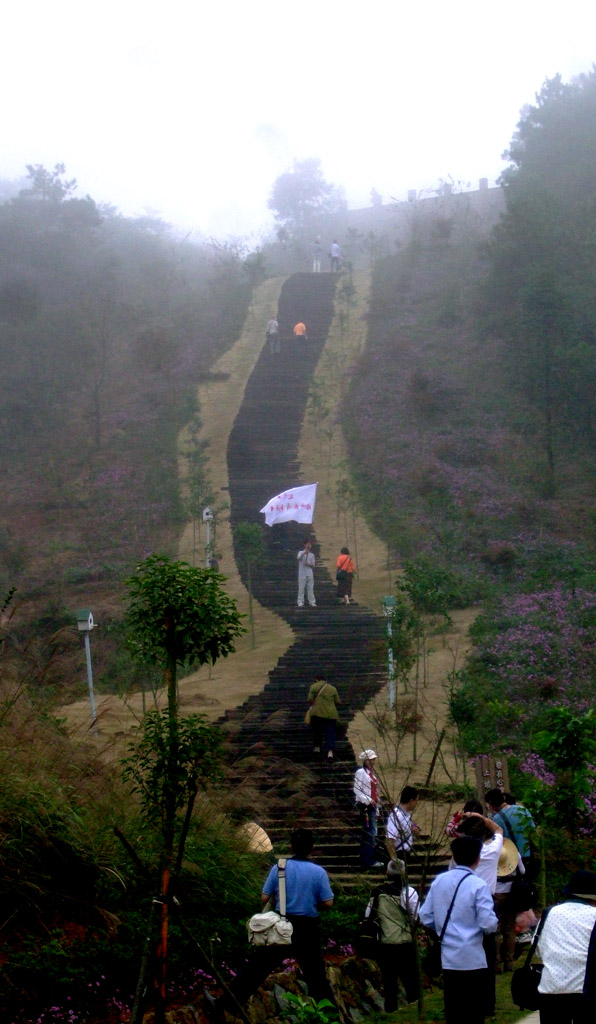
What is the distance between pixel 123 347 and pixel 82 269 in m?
5.06

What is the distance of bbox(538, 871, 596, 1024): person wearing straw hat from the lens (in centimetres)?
425

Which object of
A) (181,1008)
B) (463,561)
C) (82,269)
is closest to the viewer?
(181,1008)

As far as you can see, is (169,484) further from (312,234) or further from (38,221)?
(312,234)

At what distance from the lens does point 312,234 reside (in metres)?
63.4

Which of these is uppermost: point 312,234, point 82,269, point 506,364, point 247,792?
point 312,234

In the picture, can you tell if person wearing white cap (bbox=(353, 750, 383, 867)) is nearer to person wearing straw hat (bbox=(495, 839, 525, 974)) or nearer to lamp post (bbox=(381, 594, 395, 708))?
person wearing straw hat (bbox=(495, 839, 525, 974))

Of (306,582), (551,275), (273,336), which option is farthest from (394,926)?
(273,336)

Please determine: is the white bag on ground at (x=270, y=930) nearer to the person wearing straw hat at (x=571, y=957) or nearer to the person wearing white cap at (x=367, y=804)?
the person wearing straw hat at (x=571, y=957)

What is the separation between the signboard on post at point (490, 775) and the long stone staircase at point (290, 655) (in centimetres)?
94

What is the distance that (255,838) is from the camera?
8.65m

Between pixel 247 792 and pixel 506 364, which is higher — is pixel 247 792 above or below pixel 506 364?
below

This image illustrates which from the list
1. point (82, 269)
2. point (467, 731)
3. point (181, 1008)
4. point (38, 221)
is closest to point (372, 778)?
point (181, 1008)

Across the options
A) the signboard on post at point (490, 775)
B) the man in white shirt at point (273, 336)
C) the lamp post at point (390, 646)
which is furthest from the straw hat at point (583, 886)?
the man in white shirt at point (273, 336)

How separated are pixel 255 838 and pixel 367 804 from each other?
1.09 meters
